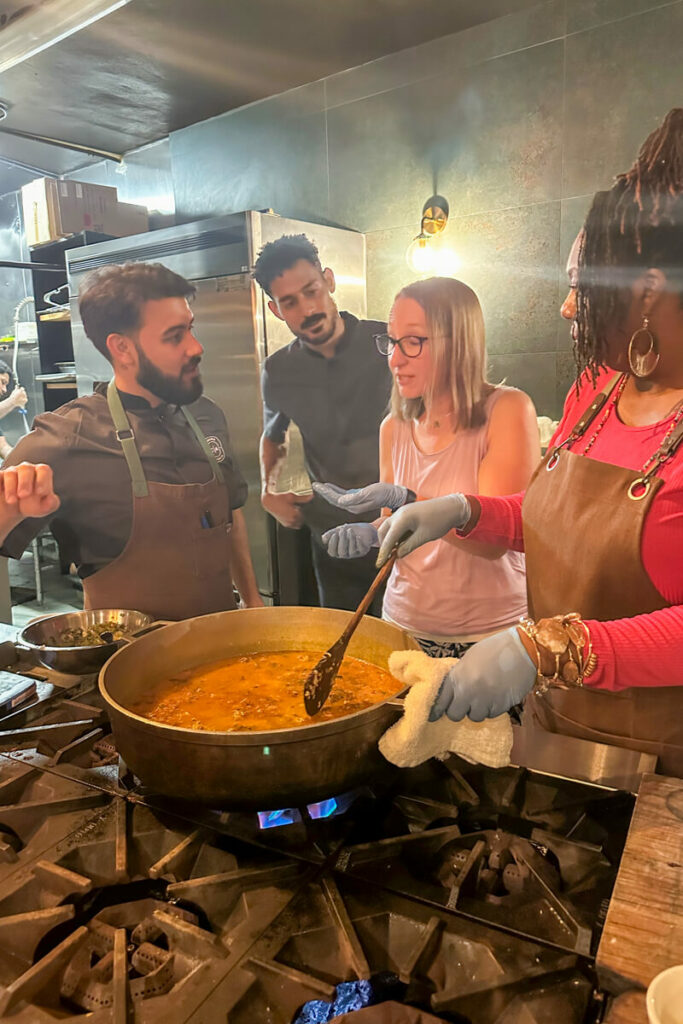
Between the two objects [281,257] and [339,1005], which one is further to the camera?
[281,257]

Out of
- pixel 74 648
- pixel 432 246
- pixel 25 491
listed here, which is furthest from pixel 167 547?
pixel 432 246

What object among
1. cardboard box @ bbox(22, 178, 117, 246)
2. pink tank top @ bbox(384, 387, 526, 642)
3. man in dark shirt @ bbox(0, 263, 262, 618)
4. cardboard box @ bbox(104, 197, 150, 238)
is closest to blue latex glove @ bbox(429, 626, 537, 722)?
pink tank top @ bbox(384, 387, 526, 642)

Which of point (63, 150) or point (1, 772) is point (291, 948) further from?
point (63, 150)

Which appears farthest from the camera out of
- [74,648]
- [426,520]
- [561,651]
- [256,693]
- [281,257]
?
[281,257]

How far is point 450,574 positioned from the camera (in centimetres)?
215

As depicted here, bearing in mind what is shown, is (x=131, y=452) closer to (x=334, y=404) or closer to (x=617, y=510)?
(x=334, y=404)

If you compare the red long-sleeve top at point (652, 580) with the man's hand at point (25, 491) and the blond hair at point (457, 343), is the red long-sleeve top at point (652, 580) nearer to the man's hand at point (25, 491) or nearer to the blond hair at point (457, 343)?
the blond hair at point (457, 343)

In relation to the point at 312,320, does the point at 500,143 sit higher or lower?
higher

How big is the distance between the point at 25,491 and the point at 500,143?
76.9 inches

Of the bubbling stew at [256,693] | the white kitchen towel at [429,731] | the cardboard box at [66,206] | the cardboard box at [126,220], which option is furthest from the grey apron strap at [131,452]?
the white kitchen towel at [429,731]

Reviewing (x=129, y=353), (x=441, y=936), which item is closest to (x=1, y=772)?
(x=441, y=936)

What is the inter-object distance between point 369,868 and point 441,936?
0.14m

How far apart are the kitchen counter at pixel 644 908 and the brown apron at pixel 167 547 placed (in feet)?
6.28

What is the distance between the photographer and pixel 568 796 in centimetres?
112
